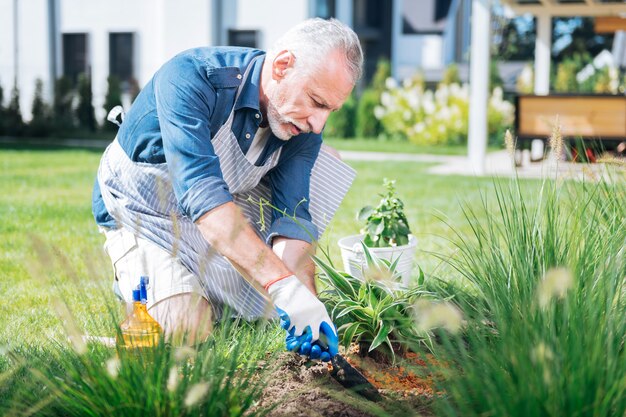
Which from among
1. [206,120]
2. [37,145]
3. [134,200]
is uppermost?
[206,120]

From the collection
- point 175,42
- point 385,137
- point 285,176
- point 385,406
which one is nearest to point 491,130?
point 385,137

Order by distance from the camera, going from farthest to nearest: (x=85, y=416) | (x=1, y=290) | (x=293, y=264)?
(x=1, y=290)
(x=293, y=264)
(x=85, y=416)

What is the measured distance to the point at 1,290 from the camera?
144 inches

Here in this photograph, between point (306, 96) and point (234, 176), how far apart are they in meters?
0.57

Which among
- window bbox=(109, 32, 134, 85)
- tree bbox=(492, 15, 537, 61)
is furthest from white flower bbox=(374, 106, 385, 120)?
tree bbox=(492, 15, 537, 61)

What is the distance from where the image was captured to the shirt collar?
2.84m

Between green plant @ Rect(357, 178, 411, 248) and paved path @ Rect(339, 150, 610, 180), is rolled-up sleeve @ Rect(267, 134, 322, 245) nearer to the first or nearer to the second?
green plant @ Rect(357, 178, 411, 248)

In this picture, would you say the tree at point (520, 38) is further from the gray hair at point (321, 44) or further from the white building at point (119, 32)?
the gray hair at point (321, 44)

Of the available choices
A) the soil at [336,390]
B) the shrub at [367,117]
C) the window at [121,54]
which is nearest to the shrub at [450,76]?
the shrub at [367,117]

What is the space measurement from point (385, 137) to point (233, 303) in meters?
12.0

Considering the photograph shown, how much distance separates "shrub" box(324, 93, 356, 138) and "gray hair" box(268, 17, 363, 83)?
11975 millimetres

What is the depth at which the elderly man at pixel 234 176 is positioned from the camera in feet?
7.64

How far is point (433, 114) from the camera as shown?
13.6 m

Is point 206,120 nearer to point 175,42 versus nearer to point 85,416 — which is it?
point 85,416
